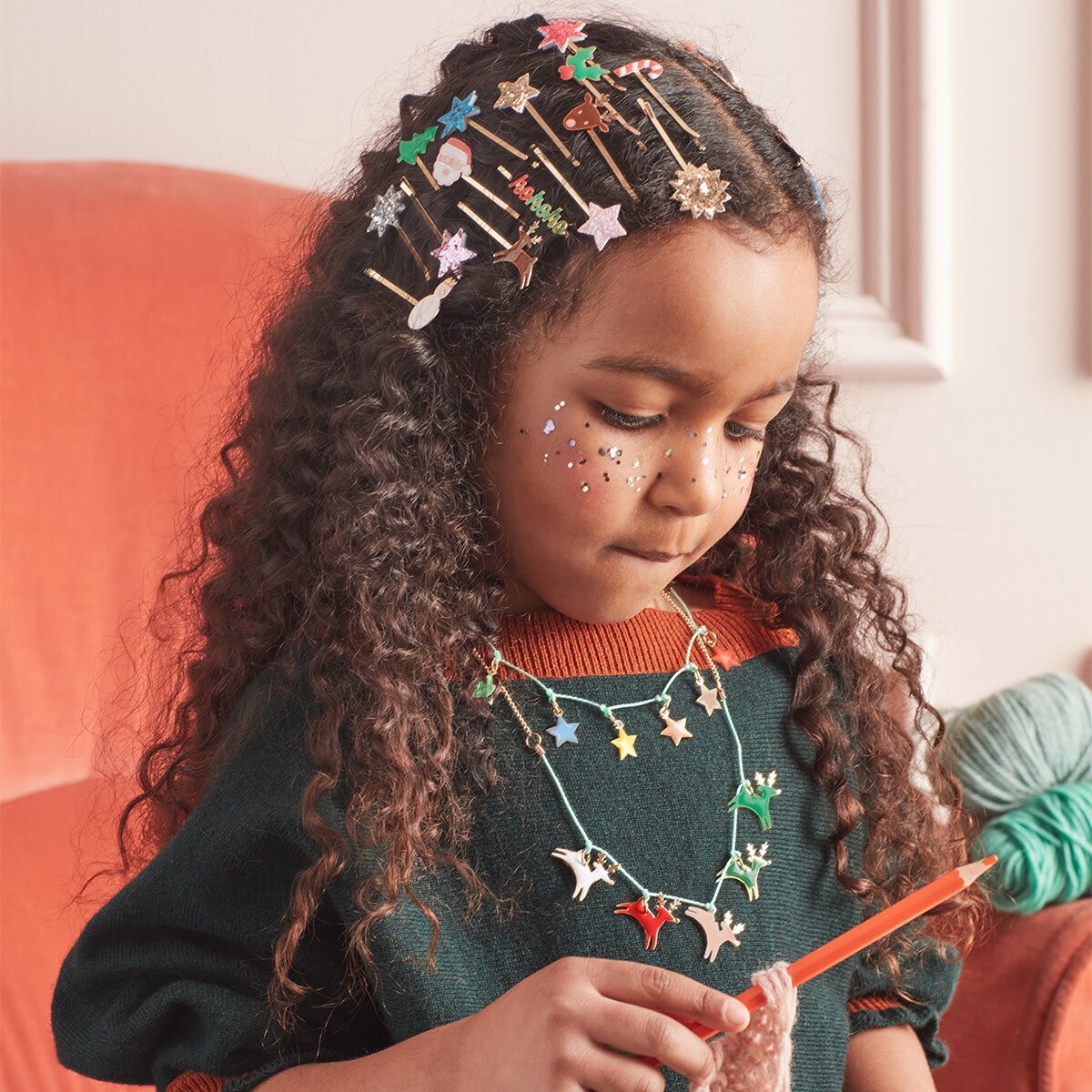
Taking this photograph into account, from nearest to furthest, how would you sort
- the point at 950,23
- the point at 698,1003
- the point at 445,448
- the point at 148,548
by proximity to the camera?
the point at 698,1003 < the point at 445,448 < the point at 148,548 < the point at 950,23

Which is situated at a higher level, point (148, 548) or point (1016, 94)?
point (1016, 94)

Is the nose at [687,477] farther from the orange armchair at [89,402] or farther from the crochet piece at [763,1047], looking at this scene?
the orange armchair at [89,402]

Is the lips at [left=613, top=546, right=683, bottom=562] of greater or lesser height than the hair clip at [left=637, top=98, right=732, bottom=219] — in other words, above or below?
below

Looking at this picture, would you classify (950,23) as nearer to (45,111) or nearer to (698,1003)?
(45,111)

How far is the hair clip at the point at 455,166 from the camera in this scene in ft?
1.93

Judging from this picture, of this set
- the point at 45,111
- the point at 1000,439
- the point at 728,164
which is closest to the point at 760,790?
the point at 728,164

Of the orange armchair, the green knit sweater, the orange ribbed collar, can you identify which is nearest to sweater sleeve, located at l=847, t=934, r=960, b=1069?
the green knit sweater

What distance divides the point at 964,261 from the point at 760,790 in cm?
71

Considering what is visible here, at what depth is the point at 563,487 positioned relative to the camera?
57cm

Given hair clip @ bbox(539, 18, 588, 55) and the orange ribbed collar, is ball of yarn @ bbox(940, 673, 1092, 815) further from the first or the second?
hair clip @ bbox(539, 18, 588, 55)

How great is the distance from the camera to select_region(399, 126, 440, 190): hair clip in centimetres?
61

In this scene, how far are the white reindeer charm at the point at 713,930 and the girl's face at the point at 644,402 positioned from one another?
15 centimetres

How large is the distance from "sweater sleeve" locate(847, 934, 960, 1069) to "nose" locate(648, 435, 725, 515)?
0.30 m

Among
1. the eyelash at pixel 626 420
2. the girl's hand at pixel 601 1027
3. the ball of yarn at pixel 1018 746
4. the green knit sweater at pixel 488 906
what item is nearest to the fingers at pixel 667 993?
the girl's hand at pixel 601 1027
